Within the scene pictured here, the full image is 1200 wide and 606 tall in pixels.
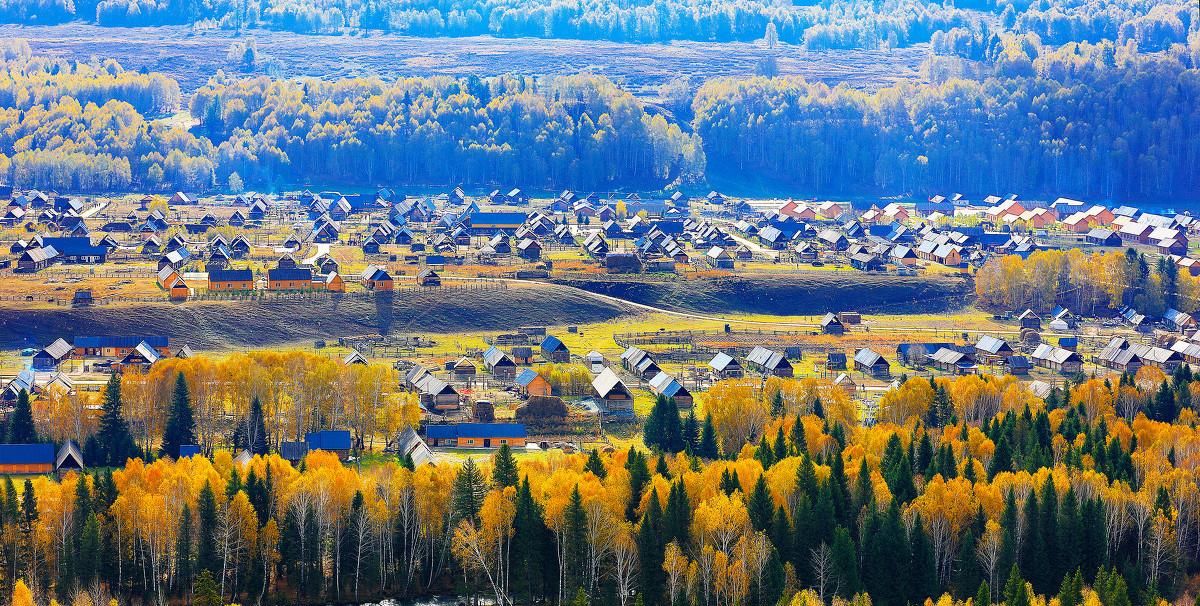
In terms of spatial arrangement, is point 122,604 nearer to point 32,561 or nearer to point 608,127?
point 32,561

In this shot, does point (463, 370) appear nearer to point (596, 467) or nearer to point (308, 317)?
point (308, 317)

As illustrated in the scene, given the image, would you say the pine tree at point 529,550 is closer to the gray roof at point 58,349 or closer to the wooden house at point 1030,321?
the gray roof at point 58,349

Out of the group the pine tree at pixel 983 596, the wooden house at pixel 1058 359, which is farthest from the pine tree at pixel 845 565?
the wooden house at pixel 1058 359

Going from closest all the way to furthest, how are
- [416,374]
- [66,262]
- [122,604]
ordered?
[122,604] → [416,374] → [66,262]

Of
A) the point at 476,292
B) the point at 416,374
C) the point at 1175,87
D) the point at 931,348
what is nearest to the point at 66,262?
the point at 476,292

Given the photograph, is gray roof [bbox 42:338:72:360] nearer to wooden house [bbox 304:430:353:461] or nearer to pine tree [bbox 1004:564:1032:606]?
wooden house [bbox 304:430:353:461]

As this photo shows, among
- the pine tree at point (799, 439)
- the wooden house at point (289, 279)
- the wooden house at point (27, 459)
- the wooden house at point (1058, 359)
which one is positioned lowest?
the wooden house at point (1058, 359)

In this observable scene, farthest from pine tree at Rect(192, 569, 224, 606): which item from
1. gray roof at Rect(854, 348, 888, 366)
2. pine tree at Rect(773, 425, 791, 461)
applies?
gray roof at Rect(854, 348, 888, 366)
